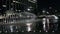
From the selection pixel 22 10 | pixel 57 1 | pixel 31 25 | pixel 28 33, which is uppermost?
pixel 57 1

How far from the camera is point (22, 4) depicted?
1718 millimetres

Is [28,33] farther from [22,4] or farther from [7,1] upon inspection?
[7,1]

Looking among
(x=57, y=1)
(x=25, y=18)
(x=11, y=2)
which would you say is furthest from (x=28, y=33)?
(x=57, y=1)

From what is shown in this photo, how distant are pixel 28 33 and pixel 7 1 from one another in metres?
0.53

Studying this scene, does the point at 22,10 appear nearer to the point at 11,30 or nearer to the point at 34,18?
the point at 34,18

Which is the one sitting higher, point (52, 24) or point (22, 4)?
point (22, 4)

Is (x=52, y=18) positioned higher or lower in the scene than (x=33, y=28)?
higher

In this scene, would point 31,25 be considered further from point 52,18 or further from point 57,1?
point 57,1

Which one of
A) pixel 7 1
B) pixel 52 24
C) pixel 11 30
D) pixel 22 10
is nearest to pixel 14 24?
pixel 11 30

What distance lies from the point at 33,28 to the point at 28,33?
10 centimetres

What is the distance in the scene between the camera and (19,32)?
173 centimetres

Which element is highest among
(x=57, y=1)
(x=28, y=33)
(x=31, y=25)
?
(x=57, y=1)

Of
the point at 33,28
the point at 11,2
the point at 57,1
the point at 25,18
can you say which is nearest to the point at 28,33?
the point at 33,28

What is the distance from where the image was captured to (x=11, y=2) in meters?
1.72
